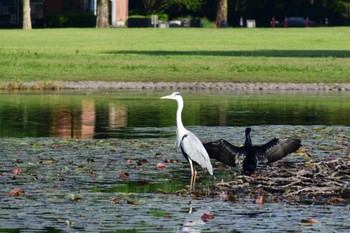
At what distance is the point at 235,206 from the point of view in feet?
47.2

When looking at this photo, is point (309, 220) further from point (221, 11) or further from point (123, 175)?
point (221, 11)

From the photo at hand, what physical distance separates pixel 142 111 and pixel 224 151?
13.5 metres

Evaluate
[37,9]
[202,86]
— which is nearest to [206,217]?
[202,86]

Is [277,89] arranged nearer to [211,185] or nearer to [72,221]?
[211,185]

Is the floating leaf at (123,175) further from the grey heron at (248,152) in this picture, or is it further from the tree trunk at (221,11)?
the tree trunk at (221,11)

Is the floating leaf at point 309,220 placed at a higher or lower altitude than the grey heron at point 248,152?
lower

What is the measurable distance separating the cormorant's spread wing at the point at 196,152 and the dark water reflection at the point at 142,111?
23.5ft

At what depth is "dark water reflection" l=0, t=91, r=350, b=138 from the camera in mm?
24719

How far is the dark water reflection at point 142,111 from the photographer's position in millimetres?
24719

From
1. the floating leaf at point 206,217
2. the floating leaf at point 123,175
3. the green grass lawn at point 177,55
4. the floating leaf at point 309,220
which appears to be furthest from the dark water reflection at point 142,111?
the floating leaf at point 309,220

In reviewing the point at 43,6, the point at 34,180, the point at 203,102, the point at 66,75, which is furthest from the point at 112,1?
the point at 34,180

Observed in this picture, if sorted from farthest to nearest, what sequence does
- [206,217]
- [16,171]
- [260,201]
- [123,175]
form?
1. [16,171]
2. [123,175]
3. [260,201]
4. [206,217]

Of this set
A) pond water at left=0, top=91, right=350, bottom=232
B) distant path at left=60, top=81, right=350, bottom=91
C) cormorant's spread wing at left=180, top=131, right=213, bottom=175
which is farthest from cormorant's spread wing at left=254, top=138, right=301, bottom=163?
distant path at left=60, top=81, right=350, bottom=91

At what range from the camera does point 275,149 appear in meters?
16.6
